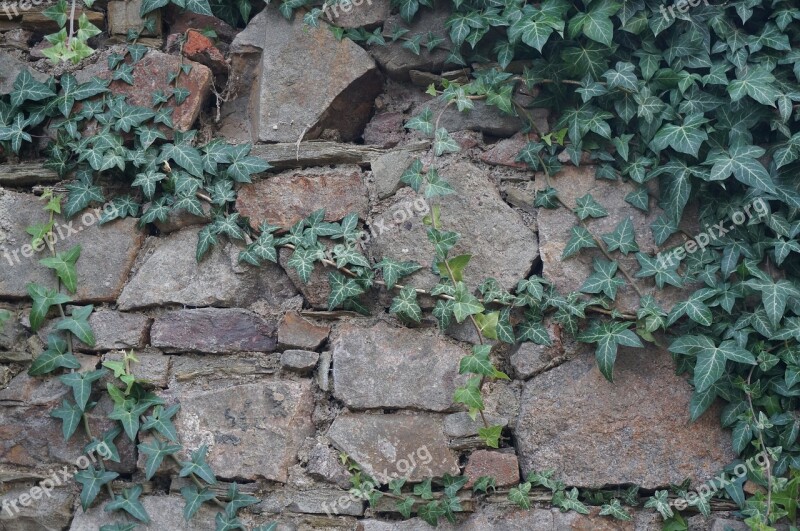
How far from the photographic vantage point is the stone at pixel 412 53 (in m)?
2.99

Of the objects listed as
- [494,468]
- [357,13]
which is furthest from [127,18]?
[494,468]

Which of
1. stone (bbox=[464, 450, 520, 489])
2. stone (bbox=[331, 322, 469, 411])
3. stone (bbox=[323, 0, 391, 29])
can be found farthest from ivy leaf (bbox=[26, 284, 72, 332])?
stone (bbox=[464, 450, 520, 489])

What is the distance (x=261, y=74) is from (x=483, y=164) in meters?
0.94

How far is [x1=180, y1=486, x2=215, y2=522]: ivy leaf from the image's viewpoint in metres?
2.66

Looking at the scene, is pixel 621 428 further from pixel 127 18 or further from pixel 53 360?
pixel 127 18

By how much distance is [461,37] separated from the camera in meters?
2.85

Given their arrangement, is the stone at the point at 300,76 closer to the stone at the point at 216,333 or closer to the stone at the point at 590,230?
the stone at the point at 216,333

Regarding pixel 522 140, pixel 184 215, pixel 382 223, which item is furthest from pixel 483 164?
pixel 184 215

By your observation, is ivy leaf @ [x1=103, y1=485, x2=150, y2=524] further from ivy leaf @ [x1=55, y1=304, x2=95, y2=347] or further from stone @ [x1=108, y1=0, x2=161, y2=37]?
stone @ [x1=108, y1=0, x2=161, y2=37]

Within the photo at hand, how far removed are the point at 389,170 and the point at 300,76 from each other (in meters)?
0.52

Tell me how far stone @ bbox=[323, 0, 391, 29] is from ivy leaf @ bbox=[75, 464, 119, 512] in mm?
1872

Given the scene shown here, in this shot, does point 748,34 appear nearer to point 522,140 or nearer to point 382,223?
point 522,140

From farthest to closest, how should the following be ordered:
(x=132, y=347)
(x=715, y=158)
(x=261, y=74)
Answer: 1. (x=261, y=74)
2. (x=132, y=347)
3. (x=715, y=158)

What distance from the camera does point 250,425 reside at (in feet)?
9.07
